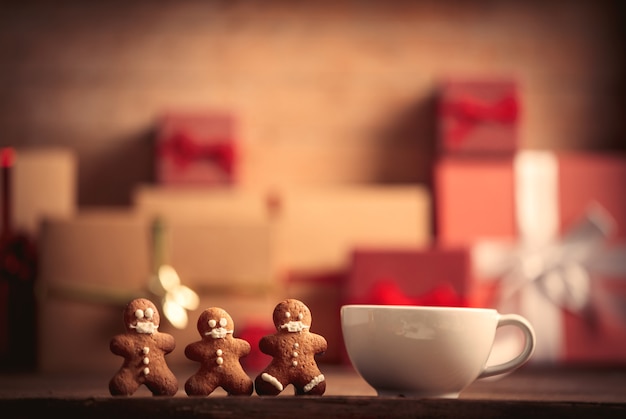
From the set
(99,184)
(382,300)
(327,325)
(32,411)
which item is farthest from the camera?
(99,184)

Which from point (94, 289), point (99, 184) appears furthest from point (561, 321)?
point (99, 184)

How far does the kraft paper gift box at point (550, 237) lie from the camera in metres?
1.14

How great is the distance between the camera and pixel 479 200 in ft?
3.92

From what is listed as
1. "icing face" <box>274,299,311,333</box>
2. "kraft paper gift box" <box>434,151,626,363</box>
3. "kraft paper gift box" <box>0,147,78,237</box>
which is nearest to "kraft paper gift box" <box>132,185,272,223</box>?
"kraft paper gift box" <box>0,147,78,237</box>

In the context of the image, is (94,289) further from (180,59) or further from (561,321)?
(561,321)

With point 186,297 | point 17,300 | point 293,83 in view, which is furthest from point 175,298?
point 293,83

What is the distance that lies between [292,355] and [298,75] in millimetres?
868

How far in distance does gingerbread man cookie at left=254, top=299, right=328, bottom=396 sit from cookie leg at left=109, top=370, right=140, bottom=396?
0.26 feet

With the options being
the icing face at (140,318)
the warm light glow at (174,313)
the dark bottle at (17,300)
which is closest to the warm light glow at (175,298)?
the warm light glow at (174,313)

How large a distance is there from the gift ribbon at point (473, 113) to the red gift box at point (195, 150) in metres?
0.33

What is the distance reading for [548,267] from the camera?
3.76ft

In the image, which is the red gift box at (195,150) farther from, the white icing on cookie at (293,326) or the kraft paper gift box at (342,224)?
the white icing on cookie at (293,326)

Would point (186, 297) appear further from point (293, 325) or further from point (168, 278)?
point (293, 325)

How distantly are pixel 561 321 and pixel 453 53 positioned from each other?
48 cm
